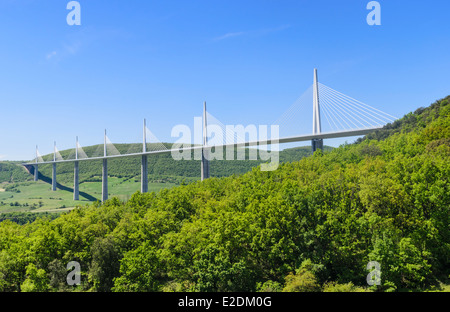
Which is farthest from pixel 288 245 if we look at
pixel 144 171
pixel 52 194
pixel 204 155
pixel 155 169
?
pixel 52 194

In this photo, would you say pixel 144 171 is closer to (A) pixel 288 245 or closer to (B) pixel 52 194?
(B) pixel 52 194

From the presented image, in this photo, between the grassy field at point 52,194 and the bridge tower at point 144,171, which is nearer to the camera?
the bridge tower at point 144,171

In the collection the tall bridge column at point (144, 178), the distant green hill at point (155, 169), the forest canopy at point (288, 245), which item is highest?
the distant green hill at point (155, 169)

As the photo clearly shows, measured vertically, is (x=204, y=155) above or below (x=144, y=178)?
above

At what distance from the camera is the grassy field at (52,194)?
91.2m

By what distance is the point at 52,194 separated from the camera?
111 m

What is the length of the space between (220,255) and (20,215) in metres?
72.3

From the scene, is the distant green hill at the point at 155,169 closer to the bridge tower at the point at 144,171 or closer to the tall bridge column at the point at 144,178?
the bridge tower at the point at 144,171

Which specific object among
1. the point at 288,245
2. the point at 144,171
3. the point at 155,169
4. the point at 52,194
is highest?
the point at 155,169

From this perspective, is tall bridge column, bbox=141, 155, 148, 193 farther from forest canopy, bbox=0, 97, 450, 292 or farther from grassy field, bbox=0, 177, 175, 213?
forest canopy, bbox=0, 97, 450, 292

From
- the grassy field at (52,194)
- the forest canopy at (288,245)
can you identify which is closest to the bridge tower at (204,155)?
the grassy field at (52,194)

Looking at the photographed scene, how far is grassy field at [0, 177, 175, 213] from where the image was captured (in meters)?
91.2

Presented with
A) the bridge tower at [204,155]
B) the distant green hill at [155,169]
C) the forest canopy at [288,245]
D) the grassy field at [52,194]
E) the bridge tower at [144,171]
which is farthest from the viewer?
the distant green hill at [155,169]
